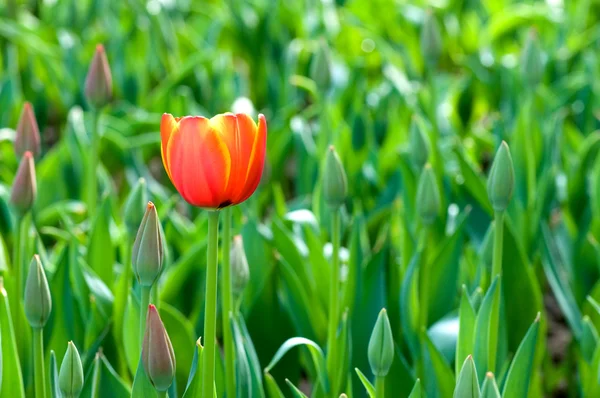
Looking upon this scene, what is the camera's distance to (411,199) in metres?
1.83

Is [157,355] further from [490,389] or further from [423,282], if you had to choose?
[423,282]

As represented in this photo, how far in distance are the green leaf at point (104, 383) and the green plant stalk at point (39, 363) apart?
55 mm

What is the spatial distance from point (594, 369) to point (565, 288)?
37cm

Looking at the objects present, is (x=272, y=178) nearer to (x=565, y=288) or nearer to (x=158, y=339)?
(x=565, y=288)

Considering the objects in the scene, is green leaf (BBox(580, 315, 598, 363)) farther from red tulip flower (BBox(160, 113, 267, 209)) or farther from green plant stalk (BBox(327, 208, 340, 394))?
red tulip flower (BBox(160, 113, 267, 209))

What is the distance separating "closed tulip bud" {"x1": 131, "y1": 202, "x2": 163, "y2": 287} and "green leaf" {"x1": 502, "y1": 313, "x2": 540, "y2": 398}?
0.46 m

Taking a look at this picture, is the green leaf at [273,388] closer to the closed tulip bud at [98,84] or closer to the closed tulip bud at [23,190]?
the closed tulip bud at [23,190]

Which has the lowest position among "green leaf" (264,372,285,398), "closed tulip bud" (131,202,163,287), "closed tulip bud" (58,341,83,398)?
"green leaf" (264,372,285,398)

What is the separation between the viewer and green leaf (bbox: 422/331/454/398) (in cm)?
133

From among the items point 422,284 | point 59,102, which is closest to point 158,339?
point 422,284

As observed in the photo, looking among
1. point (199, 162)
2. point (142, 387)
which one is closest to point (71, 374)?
point (142, 387)

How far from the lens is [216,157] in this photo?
95 centimetres

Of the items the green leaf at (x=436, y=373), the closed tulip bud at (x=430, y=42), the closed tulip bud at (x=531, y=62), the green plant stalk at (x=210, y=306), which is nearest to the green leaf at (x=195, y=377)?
the green plant stalk at (x=210, y=306)

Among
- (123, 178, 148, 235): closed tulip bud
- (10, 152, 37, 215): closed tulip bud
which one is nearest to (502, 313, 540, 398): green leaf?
(123, 178, 148, 235): closed tulip bud
